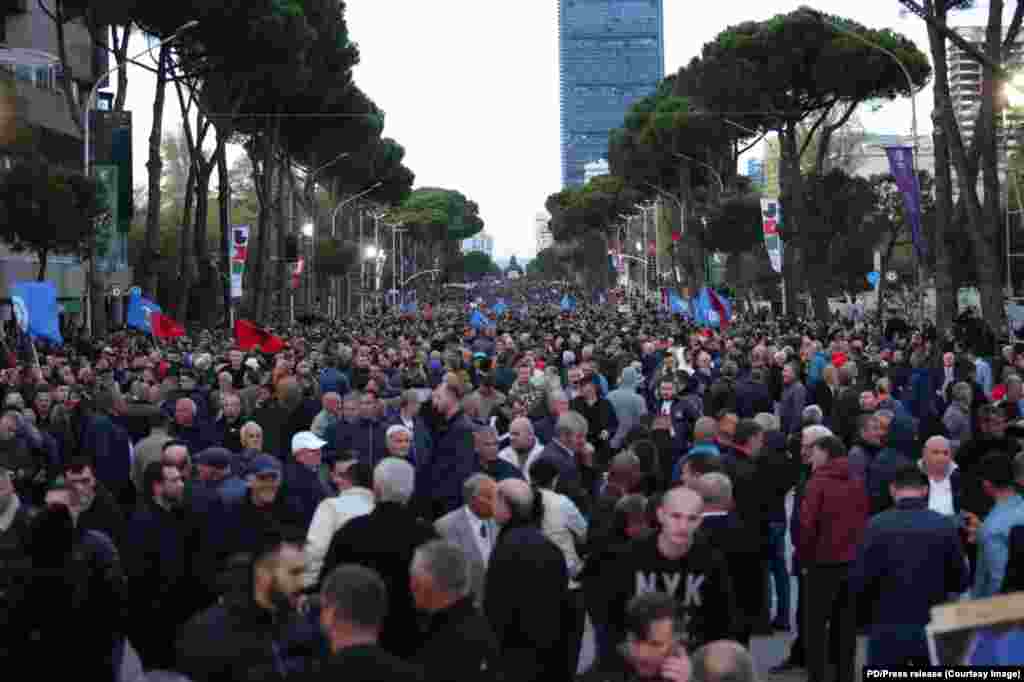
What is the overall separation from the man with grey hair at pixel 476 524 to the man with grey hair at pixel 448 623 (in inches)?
78.1

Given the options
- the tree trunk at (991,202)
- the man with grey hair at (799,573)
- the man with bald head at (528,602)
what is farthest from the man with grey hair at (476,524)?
the tree trunk at (991,202)

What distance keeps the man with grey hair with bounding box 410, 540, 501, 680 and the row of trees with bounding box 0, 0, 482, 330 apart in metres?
28.0

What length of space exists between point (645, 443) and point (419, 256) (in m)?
158

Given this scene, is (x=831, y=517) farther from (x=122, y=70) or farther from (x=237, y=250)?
(x=237, y=250)

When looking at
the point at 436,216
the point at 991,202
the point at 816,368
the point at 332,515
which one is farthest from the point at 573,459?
the point at 436,216

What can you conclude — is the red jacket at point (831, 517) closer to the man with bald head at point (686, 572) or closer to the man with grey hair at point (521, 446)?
the man with bald head at point (686, 572)

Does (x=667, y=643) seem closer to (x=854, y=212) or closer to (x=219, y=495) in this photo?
(x=219, y=495)

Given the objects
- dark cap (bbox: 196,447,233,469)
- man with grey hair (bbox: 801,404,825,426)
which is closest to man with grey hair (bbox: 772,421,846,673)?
man with grey hair (bbox: 801,404,825,426)

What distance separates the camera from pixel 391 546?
21.8 feet

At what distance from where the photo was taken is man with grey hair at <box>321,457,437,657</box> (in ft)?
21.4

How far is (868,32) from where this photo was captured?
53.0 meters

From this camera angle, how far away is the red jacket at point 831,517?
8.33m

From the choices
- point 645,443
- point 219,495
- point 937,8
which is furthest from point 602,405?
point 937,8

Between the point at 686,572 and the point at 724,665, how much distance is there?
1.69 m
